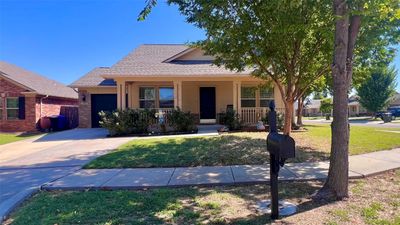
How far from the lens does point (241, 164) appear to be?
7.67m

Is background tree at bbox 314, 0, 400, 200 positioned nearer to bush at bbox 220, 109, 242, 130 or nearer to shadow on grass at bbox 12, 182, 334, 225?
shadow on grass at bbox 12, 182, 334, 225

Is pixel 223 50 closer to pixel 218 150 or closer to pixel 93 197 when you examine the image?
pixel 218 150

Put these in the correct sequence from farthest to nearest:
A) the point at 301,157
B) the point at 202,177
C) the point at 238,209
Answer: the point at 301,157, the point at 202,177, the point at 238,209

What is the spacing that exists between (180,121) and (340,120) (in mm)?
10627

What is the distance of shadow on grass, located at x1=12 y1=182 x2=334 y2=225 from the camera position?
4.16 m

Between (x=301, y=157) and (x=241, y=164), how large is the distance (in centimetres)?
190

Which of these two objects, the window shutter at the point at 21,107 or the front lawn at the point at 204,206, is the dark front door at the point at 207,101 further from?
the front lawn at the point at 204,206

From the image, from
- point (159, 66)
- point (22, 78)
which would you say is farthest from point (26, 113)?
point (159, 66)

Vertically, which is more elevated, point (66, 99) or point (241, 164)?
point (66, 99)

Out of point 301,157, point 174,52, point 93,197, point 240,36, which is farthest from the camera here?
point 174,52

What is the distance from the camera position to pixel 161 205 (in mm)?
4727

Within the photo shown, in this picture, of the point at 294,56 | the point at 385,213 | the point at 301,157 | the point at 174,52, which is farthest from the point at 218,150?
the point at 174,52

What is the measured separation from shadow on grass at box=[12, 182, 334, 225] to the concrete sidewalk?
1.03 feet

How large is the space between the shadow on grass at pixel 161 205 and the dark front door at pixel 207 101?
13.1 metres
